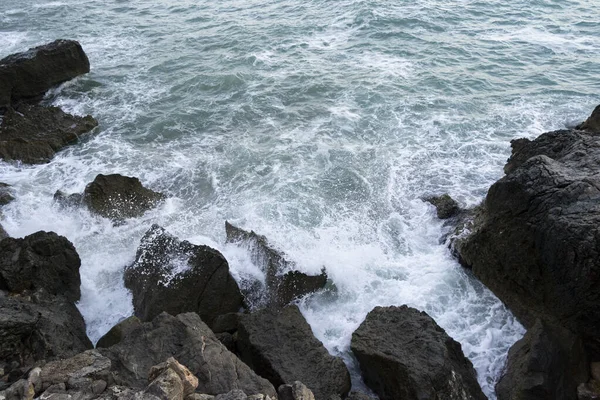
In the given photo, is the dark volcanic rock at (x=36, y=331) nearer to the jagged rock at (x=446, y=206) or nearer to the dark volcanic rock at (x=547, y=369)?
the dark volcanic rock at (x=547, y=369)

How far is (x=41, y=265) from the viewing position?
10.7m

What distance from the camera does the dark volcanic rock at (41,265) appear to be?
1058 centimetres

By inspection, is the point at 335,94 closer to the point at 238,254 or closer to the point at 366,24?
the point at 366,24

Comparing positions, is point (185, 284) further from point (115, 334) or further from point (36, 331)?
point (36, 331)

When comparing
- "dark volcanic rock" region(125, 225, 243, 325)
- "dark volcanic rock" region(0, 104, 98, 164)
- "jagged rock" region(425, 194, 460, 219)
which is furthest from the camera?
"dark volcanic rock" region(0, 104, 98, 164)

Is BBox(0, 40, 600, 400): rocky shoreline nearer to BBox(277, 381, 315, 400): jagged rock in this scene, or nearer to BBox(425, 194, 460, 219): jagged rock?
BBox(277, 381, 315, 400): jagged rock

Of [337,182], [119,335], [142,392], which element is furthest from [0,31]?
[142,392]

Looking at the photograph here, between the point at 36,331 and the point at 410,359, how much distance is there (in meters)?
6.47

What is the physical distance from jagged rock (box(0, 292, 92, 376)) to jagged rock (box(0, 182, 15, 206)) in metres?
4.66

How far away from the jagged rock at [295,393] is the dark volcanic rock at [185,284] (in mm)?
3321

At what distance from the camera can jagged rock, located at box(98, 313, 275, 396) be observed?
296 inches

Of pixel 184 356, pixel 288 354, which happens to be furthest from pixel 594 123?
pixel 184 356

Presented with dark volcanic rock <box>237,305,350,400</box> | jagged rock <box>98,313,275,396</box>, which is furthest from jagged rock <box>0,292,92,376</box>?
dark volcanic rock <box>237,305,350,400</box>

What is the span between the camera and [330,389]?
8.74 m
